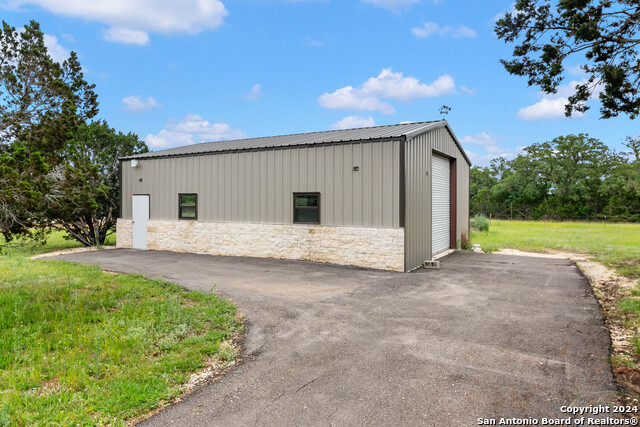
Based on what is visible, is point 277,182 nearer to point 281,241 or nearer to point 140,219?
point 281,241

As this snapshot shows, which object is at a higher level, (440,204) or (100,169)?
(100,169)

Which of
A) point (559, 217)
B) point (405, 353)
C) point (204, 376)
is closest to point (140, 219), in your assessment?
point (204, 376)

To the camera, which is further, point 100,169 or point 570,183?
point 570,183

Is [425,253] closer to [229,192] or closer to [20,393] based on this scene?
[229,192]

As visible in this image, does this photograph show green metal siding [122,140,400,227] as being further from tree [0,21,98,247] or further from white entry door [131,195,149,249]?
tree [0,21,98,247]

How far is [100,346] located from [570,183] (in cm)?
4363

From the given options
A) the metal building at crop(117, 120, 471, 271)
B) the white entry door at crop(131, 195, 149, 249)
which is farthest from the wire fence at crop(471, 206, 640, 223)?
the white entry door at crop(131, 195, 149, 249)

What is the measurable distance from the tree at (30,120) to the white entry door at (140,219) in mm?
4236

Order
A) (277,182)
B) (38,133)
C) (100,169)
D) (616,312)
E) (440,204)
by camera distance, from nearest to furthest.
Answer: (616,312) → (38,133) → (277,182) → (440,204) → (100,169)

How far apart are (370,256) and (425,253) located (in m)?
2.07

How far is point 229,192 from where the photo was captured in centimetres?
1298

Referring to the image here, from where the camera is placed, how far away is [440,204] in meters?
13.4

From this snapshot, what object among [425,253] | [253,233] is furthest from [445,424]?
[253,233]

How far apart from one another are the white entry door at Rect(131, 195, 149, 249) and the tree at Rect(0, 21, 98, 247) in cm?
424
